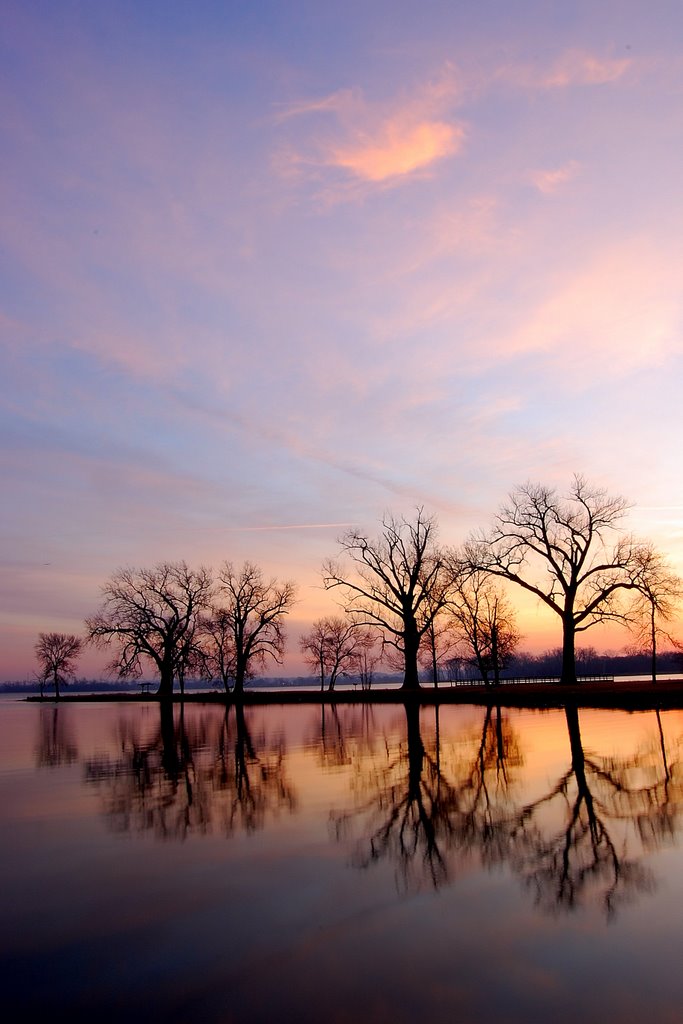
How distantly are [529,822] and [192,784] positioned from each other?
8322 millimetres

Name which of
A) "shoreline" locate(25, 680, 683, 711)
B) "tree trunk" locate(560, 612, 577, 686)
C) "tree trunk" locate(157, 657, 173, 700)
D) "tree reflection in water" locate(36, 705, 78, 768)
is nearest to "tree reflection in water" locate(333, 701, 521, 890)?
"tree reflection in water" locate(36, 705, 78, 768)

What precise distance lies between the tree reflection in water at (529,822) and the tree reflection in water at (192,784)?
196 centimetres

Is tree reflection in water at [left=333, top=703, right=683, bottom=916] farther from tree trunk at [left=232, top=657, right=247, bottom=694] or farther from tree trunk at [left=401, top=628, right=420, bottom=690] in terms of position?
tree trunk at [left=232, top=657, right=247, bottom=694]

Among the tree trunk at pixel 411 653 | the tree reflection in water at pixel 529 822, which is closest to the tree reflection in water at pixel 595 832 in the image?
the tree reflection in water at pixel 529 822

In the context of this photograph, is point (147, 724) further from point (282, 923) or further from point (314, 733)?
point (282, 923)

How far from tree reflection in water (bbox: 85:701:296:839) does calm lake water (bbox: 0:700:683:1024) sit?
11 cm

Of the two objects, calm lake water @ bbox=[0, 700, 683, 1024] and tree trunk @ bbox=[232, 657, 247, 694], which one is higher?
calm lake water @ bbox=[0, 700, 683, 1024]

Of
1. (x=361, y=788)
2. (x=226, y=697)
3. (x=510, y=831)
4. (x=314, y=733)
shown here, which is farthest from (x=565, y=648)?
(x=510, y=831)

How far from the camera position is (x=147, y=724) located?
131 ft

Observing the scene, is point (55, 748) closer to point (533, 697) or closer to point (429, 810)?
point (429, 810)

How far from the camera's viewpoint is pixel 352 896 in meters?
8.09

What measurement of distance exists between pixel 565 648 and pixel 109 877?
45572 mm

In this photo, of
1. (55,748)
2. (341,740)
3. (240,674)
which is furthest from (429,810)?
(240,674)

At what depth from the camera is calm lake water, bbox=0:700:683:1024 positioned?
18.9 ft
